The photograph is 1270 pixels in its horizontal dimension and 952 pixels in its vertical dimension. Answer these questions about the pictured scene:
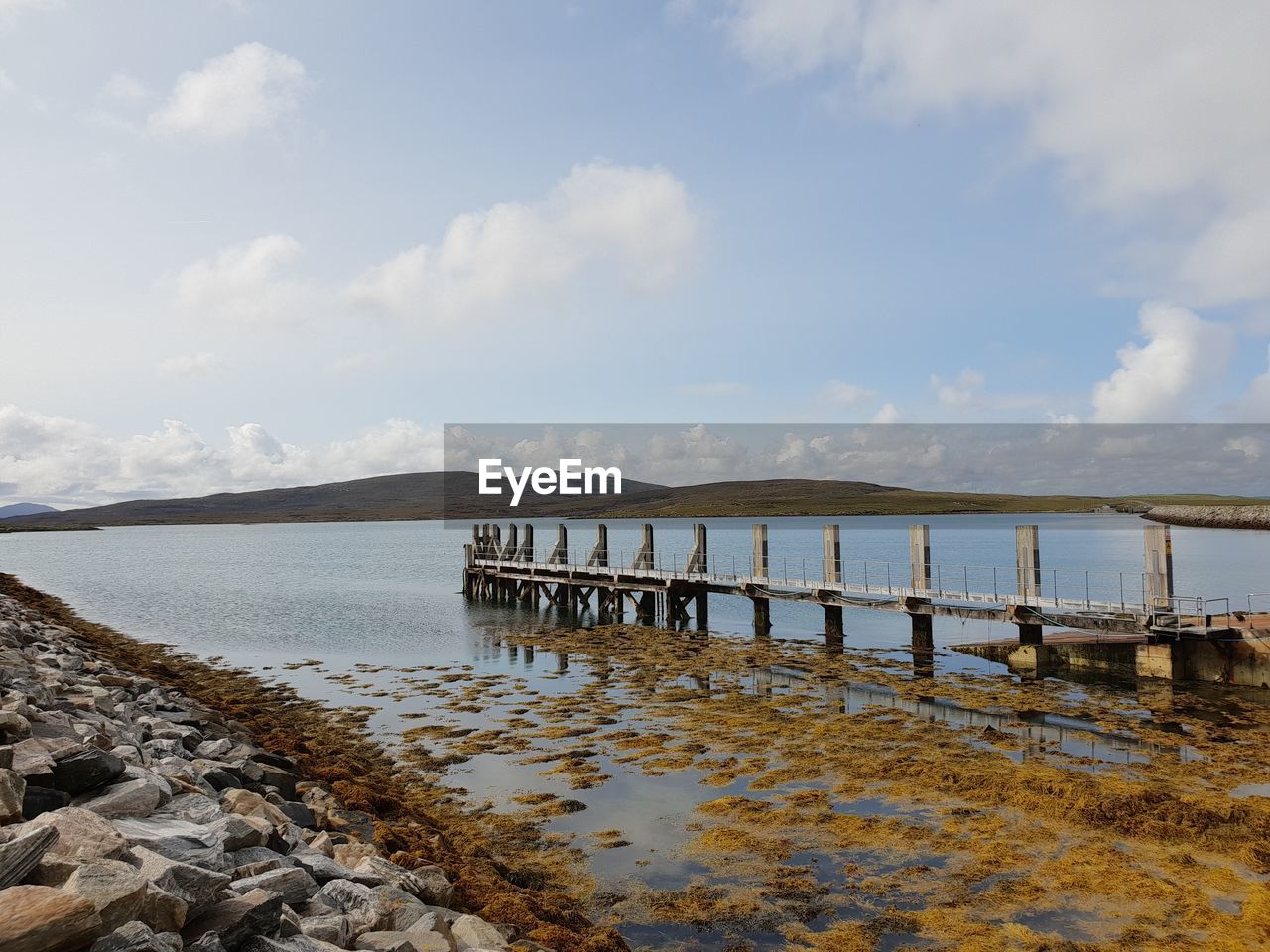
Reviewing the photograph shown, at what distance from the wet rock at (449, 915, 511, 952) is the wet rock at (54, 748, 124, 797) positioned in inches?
123

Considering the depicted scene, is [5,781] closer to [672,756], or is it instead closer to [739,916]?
[739,916]

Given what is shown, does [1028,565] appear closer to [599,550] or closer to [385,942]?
[599,550]

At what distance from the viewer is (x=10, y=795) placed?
5117 mm

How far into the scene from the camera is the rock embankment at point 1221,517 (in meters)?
117

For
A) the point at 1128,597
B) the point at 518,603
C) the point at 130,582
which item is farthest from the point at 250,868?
the point at 130,582

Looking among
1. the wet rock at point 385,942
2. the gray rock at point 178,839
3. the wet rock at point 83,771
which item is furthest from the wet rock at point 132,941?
the wet rock at point 83,771

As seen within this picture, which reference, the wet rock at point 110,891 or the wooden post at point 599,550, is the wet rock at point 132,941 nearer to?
the wet rock at point 110,891

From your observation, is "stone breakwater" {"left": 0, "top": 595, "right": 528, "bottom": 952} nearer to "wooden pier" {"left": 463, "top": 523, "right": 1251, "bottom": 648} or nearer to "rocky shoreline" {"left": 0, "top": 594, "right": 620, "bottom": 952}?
"rocky shoreline" {"left": 0, "top": 594, "right": 620, "bottom": 952}

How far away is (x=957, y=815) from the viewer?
11.6 meters

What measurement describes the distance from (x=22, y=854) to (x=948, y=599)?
30.8m

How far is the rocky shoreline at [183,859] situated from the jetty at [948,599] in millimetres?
16683

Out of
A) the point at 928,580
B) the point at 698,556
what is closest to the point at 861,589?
the point at 928,580

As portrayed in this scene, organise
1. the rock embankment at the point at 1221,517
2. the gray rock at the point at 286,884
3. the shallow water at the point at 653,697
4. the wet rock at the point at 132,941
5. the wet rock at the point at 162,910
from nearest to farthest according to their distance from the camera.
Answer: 1. the wet rock at the point at 132,941
2. the wet rock at the point at 162,910
3. the gray rock at the point at 286,884
4. the shallow water at the point at 653,697
5. the rock embankment at the point at 1221,517

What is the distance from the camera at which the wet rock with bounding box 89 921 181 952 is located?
377cm
